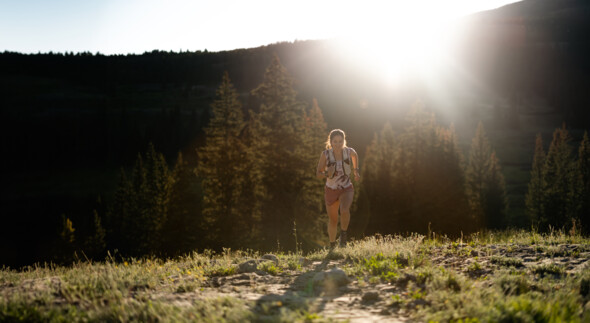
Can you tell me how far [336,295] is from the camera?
516cm

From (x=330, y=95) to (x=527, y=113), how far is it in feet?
277

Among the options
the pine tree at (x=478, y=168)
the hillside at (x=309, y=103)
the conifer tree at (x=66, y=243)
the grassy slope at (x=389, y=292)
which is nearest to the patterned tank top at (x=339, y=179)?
the grassy slope at (x=389, y=292)

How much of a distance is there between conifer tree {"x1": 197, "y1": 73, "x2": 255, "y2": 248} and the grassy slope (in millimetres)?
22907

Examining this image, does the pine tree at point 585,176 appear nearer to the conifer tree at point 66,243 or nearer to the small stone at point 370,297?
the small stone at point 370,297

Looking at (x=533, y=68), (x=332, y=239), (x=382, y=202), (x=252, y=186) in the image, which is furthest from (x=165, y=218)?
(x=533, y=68)

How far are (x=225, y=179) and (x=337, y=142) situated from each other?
22.9m

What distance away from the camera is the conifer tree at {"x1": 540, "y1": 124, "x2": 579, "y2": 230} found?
147 ft

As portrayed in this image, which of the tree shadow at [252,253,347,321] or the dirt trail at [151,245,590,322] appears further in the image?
the dirt trail at [151,245,590,322]

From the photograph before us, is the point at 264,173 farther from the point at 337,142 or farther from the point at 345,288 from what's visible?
the point at 345,288

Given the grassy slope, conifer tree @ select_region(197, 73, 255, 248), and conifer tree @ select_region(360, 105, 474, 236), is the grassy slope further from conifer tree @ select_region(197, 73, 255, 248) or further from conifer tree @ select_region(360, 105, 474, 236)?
conifer tree @ select_region(360, 105, 474, 236)

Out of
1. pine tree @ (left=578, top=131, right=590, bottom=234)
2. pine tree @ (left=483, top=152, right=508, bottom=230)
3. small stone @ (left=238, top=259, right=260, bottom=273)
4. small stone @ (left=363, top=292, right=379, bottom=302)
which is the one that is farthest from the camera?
pine tree @ (left=483, top=152, right=508, bottom=230)

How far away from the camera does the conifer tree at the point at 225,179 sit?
99.5 feet

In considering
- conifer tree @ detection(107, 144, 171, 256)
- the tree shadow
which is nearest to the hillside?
conifer tree @ detection(107, 144, 171, 256)

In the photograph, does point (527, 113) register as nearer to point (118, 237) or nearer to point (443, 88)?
point (443, 88)
